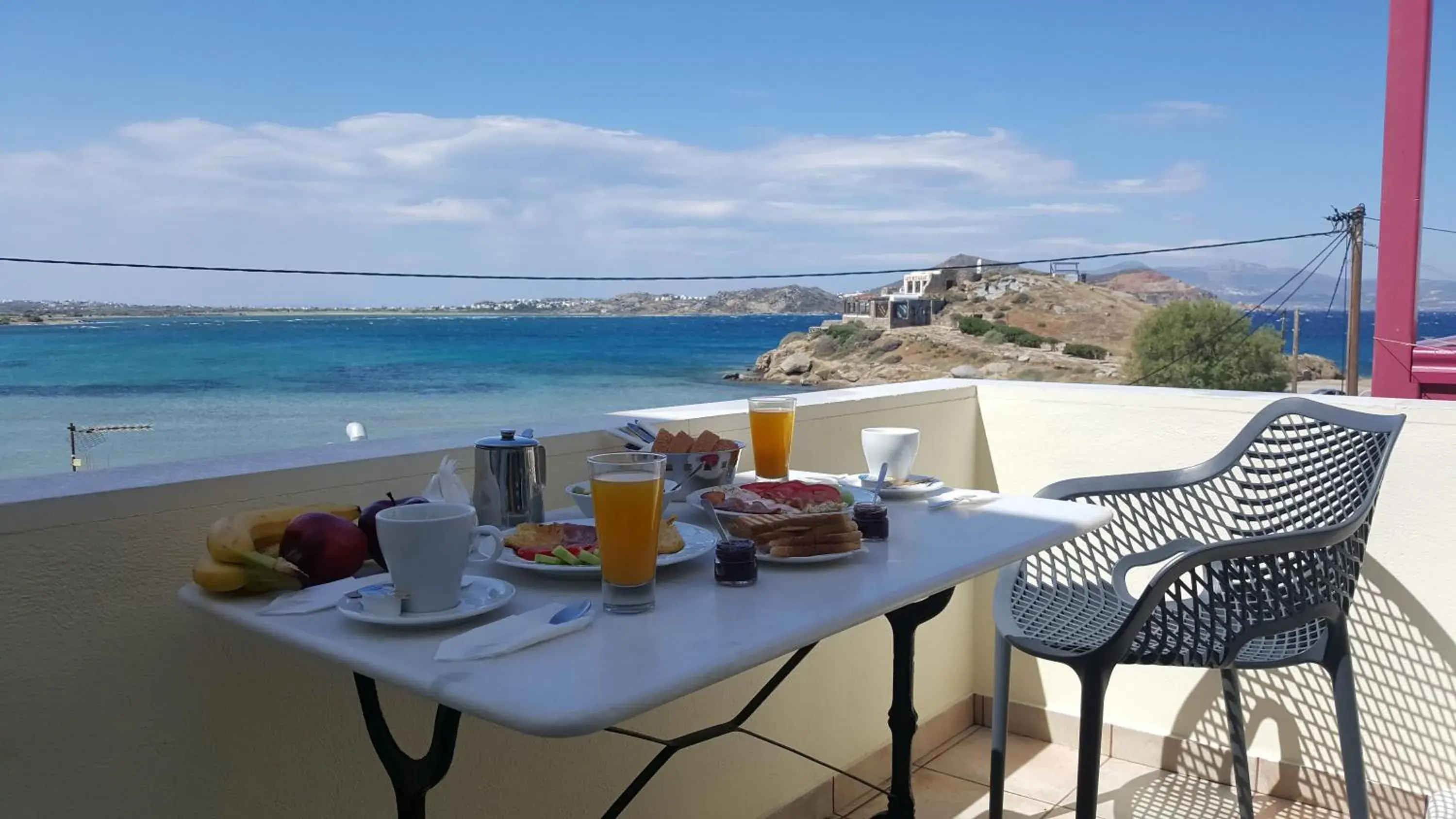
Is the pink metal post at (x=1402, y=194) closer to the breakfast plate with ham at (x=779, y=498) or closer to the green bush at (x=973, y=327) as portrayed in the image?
the breakfast plate with ham at (x=779, y=498)

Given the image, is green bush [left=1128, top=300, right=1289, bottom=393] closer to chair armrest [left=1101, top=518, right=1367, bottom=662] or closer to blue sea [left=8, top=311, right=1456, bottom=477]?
blue sea [left=8, top=311, right=1456, bottom=477]

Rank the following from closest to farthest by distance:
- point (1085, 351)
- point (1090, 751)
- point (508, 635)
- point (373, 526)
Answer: point (508, 635) < point (373, 526) < point (1090, 751) < point (1085, 351)

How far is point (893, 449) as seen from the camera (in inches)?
68.2

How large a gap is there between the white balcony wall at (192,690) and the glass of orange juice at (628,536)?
0.93 feet

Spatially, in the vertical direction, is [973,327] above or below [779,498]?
above

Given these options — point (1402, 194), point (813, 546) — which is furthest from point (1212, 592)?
point (1402, 194)

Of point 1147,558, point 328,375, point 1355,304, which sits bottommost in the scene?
point 328,375

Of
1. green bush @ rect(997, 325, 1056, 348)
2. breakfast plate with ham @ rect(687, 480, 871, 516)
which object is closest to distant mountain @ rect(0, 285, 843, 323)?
green bush @ rect(997, 325, 1056, 348)

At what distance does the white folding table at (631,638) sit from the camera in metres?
0.84

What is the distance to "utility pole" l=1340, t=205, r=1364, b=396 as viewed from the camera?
6742 millimetres

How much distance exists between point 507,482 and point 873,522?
19.6 inches

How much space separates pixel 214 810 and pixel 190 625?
24cm

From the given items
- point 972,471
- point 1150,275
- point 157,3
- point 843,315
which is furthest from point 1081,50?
point 972,471

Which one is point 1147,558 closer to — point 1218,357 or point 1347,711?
point 1347,711
